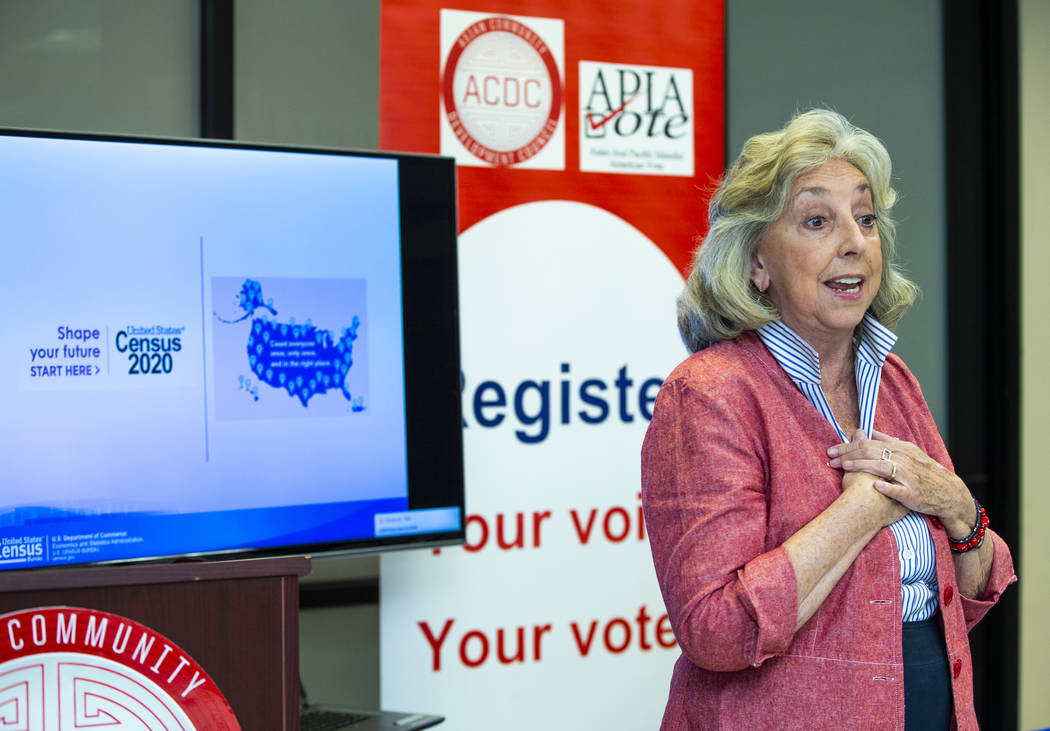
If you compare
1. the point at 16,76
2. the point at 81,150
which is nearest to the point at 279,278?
the point at 81,150

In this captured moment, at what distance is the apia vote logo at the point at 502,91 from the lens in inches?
109

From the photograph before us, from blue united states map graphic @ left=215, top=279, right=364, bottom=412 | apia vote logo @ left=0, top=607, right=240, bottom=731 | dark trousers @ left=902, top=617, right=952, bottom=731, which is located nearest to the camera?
apia vote logo @ left=0, top=607, right=240, bottom=731

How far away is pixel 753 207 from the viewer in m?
1.82

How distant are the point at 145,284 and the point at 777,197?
1148mm

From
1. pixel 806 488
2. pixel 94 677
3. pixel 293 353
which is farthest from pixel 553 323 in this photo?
pixel 94 677

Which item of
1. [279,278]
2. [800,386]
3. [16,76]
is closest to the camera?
[800,386]

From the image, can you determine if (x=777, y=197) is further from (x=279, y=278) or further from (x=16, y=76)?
(x=16, y=76)

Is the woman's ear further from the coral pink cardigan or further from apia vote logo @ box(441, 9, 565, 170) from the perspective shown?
apia vote logo @ box(441, 9, 565, 170)

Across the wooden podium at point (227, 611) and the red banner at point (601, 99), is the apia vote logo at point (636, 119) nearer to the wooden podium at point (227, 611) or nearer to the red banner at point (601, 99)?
the red banner at point (601, 99)

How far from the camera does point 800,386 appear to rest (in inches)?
69.6

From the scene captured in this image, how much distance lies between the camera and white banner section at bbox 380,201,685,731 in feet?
9.00

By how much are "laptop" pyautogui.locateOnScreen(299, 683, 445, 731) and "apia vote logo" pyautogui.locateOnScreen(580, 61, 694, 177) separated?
1.42 m

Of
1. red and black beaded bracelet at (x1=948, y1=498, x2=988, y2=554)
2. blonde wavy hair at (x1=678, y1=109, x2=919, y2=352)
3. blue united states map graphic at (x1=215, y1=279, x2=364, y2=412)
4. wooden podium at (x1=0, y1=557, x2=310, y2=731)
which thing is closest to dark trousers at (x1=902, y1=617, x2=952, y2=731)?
red and black beaded bracelet at (x1=948, y1=498, x2=988, y2=554)

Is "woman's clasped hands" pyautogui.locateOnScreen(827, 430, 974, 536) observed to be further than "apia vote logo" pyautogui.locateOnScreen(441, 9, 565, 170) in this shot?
No
